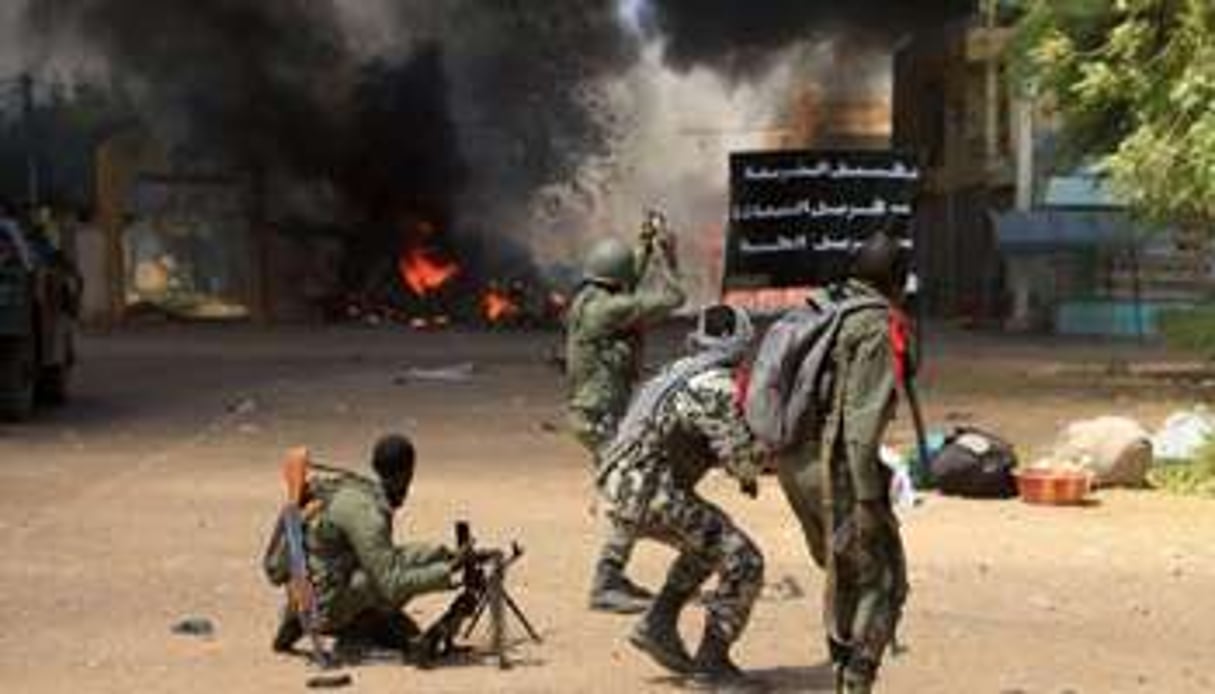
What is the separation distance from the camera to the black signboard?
1816 cm

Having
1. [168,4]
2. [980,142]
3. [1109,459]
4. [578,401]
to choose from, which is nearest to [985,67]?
[980,142]

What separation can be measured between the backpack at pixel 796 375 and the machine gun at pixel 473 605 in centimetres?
150

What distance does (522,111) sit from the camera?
169 ft

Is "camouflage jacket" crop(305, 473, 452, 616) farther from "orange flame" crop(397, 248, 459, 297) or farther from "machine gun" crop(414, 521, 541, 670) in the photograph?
"orange flame" crop(397, 248, 459, 297)

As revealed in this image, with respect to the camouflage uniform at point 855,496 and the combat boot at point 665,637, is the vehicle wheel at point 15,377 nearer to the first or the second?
the combat boot at point 665,637

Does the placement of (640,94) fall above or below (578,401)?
above

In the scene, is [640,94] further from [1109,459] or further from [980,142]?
[1109,459]

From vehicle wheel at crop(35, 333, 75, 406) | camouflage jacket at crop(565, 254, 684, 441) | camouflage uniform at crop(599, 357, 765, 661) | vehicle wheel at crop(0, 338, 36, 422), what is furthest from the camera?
vehicle wheel at crop(35, 333, 75, 406)

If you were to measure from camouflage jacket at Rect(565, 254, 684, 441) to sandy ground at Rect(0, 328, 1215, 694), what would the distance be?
0.70 meters

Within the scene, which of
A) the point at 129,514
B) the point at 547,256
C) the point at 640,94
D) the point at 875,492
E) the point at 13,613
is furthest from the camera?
the point at 640,94

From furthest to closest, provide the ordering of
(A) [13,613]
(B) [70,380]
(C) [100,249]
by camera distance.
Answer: (C) [100,249] → (B) [70,380] → (A) [13,613]

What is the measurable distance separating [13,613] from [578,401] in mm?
2533

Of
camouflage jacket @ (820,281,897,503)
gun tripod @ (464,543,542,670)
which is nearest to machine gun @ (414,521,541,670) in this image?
gun tripod @ (464,543,542,670)

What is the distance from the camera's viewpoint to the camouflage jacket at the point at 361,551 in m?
7.49
